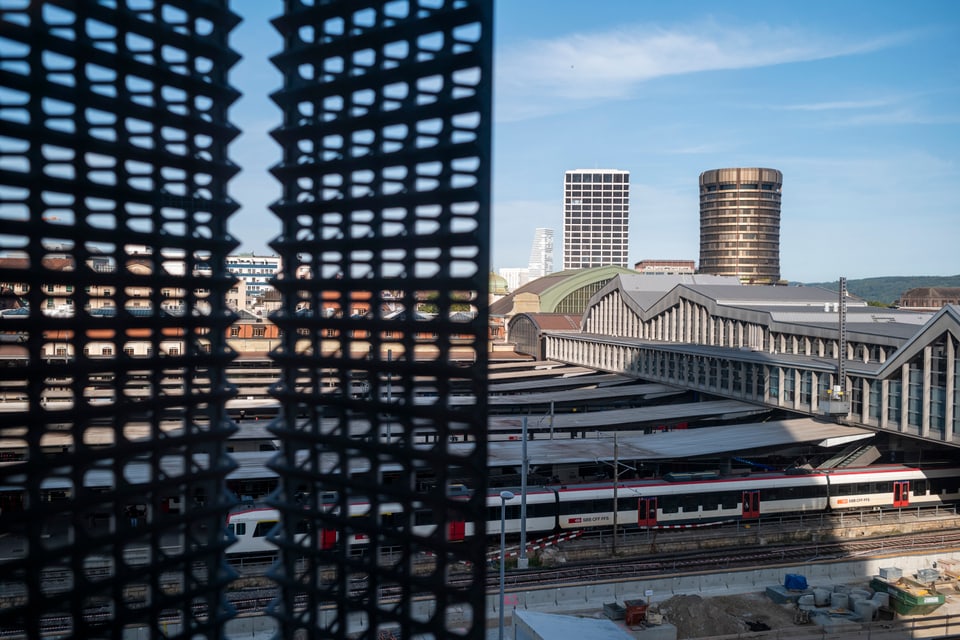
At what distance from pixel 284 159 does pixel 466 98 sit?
8.11 feet

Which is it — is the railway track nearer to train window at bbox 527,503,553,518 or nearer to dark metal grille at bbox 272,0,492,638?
train window at bbox 527,503,553,518

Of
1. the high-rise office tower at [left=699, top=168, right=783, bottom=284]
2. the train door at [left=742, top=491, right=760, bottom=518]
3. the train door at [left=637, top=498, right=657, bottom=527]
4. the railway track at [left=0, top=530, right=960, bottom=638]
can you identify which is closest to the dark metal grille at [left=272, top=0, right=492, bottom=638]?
the railway track at [left=0, top=530, right=960, bottom=638]

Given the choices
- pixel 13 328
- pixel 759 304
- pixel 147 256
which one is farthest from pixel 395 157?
pixel 759 304

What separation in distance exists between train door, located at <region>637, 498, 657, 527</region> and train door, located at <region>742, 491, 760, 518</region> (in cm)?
374

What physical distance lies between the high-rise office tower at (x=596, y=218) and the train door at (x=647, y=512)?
167 meters

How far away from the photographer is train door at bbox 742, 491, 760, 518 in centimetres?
2956

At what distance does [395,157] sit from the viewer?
785 centimetres

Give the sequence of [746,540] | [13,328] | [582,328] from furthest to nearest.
Result: [582,328], [746,540], [13,328]

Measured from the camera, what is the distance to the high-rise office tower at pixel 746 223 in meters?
148

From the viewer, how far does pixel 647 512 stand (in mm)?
28391

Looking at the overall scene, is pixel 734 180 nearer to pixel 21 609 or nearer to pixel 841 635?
pixel 841 635

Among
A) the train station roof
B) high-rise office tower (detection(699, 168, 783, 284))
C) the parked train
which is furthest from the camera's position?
high-rise office tower (detection(699, 168, 783, 284))

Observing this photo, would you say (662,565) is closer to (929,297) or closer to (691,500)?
(691,500)

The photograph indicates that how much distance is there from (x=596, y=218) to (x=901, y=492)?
167m
